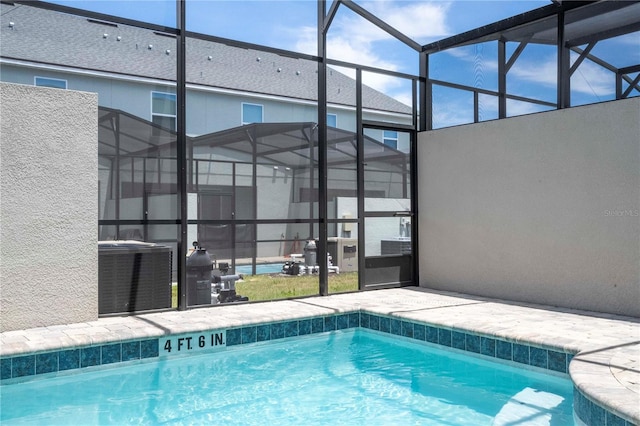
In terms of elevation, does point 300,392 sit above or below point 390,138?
below

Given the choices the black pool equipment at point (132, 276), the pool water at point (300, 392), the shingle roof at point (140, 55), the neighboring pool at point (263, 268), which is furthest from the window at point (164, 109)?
the pool water at point (300, 392)

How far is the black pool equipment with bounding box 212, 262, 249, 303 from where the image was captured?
6797 millimetres

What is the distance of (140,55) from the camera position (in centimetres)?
620

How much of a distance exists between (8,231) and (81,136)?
1.16 metres

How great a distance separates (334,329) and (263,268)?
1239 millimetres

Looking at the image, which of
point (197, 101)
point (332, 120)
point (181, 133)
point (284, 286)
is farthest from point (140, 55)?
point (284, 286)

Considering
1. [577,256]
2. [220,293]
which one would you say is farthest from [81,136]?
[577,256]

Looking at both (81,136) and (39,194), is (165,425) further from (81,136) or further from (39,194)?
(81,136)

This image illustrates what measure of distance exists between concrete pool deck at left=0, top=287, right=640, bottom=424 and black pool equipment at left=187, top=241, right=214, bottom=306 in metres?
0.17

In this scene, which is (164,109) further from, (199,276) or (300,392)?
(300,392)

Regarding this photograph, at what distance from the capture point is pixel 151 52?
6.30 meters

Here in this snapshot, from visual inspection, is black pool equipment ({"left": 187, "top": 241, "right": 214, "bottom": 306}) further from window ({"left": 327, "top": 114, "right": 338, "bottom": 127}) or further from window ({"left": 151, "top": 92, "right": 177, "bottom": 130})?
window ({"left": 327, "top": 114, "right": 338, "bottom": 127})

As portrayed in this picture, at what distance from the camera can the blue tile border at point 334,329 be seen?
4539 mm

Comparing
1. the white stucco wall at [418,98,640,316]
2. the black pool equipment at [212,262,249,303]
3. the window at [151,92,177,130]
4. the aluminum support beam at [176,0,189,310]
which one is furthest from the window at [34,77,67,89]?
the white stucco wall at [418,98,640,316]
